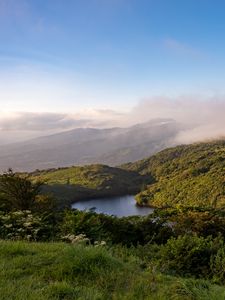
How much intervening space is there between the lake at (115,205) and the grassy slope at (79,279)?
120m

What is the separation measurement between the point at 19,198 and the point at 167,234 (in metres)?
12.1

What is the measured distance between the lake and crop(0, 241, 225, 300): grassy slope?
120069 mm

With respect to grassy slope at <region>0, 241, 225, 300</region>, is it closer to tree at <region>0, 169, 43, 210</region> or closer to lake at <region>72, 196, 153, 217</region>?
tree at <region>0, 169, 43, 210</region>

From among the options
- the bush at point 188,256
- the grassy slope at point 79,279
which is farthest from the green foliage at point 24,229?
the bush at point 188,256

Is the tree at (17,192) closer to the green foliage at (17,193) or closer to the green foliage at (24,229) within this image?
the green foliage at (17,193)

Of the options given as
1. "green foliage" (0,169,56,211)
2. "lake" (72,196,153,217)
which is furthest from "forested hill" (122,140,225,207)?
"green foliage" (0,169,56,211)

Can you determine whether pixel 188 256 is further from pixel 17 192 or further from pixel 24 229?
pixel 17 192

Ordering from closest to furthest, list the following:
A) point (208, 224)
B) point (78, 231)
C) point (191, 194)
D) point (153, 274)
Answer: point (153, 274), point (78, 231), point (208, 224), point (191, 194)

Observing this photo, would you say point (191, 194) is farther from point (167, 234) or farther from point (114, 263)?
point (114, 263)

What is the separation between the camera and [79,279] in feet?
18.8

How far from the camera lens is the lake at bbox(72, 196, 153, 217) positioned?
12950 centimetres

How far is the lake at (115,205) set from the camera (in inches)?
5098

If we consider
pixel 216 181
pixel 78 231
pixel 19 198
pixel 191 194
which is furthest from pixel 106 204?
pixel 78 231

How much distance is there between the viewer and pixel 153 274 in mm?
6266
